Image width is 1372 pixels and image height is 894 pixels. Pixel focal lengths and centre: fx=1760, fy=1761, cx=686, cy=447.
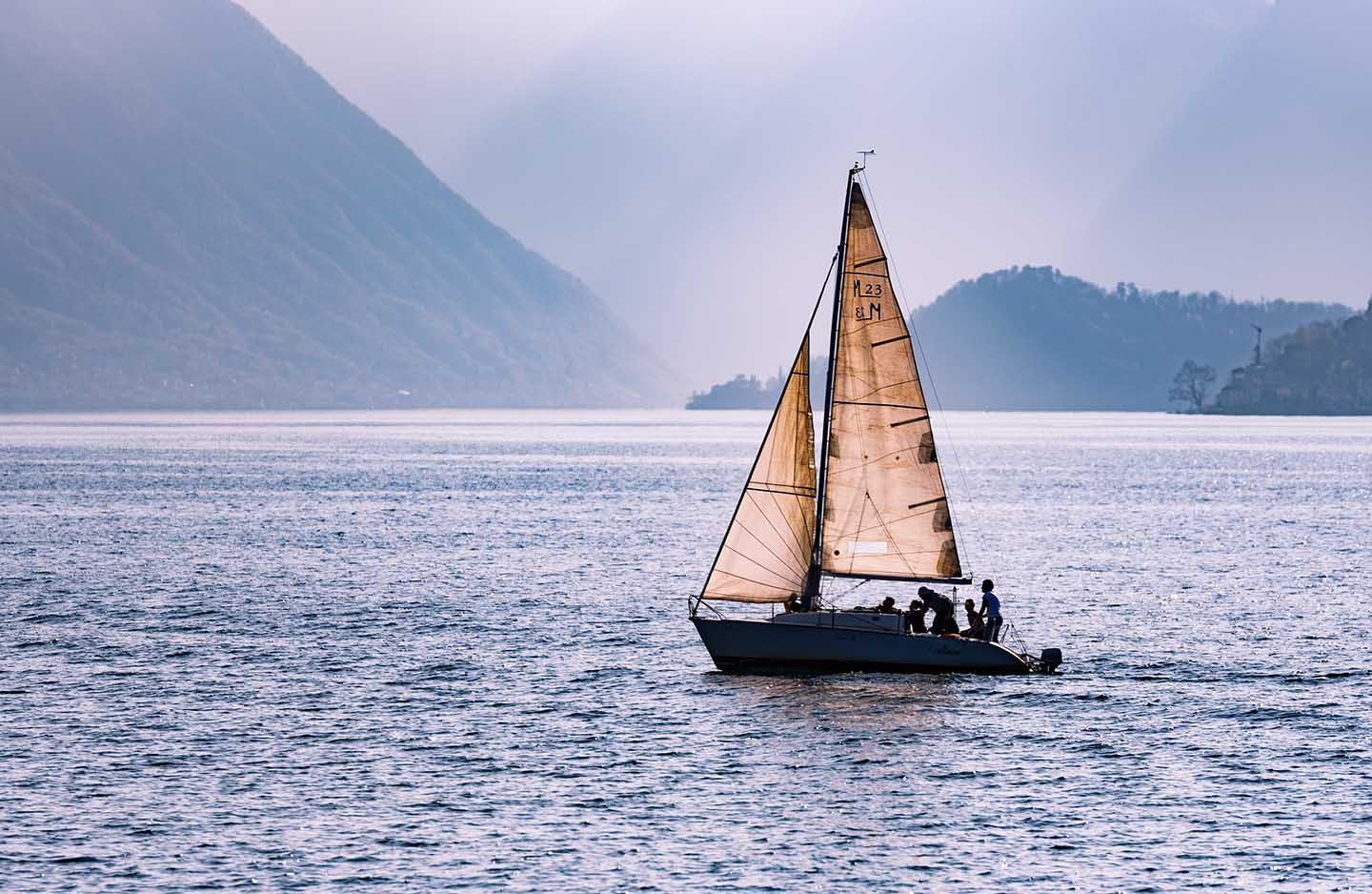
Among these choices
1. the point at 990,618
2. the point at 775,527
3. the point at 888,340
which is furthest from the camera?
the point at 990,618

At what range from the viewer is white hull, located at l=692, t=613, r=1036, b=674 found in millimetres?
51781

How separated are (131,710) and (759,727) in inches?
714

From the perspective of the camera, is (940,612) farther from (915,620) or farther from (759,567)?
(759,567)

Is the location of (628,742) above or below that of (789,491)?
below

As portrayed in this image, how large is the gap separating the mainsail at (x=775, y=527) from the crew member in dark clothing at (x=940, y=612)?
3.74 meters

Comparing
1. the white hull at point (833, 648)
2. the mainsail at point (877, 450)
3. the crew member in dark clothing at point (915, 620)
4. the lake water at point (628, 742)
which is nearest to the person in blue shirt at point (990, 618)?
the white hull at point (833, 648)

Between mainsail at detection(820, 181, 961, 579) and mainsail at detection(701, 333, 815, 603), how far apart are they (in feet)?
2.44

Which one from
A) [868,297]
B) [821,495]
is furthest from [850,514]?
[868,297]

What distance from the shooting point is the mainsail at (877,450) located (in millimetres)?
51312

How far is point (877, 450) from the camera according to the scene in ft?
174

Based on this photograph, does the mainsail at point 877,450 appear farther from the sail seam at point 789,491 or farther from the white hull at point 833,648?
the white hull at point 833,648

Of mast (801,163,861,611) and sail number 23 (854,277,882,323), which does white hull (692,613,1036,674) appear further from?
sail number 23 (854,277,882,323)

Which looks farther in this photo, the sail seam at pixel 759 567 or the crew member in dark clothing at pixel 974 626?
the crew member in dark clothing at pixel 974 626

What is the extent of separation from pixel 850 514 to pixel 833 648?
13.7 ft
